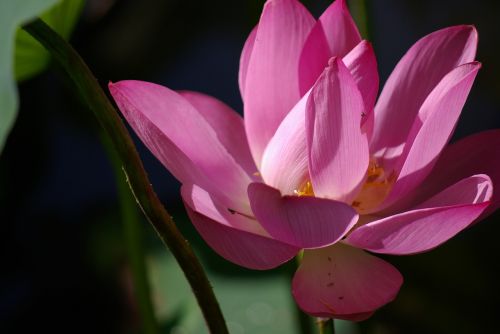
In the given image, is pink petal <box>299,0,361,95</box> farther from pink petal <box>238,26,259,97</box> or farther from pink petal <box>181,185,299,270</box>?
pink petal <box>181,185,299,270</box>

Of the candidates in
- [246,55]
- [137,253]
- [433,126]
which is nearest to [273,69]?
[246,55]

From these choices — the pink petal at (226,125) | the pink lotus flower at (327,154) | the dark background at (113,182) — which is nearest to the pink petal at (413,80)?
the pink lotus flower at (327,154)

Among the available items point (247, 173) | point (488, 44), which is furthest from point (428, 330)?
point (247, 173)

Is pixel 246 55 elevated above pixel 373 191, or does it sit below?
above

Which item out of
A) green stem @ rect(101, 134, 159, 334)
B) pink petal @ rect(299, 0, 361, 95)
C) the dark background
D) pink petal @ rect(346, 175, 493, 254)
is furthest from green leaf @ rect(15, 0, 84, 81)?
the dark background

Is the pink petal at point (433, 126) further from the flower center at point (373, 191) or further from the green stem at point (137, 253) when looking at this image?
the green stem at point (137, 253)

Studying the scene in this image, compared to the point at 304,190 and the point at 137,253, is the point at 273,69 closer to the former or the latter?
the point at 304,190
